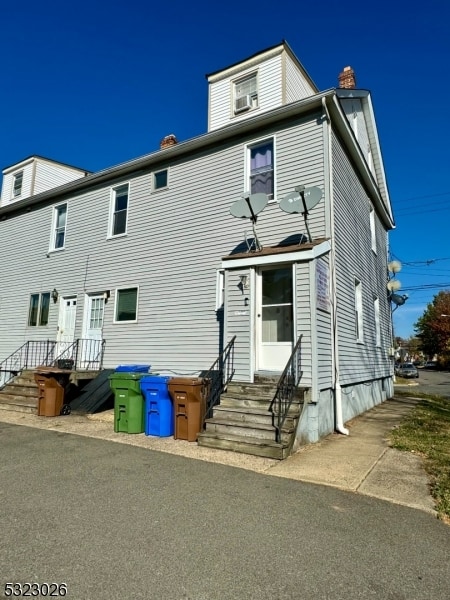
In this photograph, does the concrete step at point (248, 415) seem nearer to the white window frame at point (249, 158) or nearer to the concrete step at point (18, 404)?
the white window frame at point (249, 158)

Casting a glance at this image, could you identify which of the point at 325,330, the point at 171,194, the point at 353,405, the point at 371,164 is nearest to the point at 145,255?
the point at 171,194

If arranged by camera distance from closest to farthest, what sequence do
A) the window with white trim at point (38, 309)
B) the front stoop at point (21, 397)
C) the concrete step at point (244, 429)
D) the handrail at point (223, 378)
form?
the concrete step at point (244, 429), the handrail at point (223, 378), the front stoop at point (21, 397), the window with white trim at point (38, 309)

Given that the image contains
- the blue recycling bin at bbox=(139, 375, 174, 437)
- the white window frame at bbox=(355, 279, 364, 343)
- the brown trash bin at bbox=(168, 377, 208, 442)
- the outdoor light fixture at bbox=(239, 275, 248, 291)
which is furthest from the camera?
the white window frame at bbox=(355, 279, 364, 343)

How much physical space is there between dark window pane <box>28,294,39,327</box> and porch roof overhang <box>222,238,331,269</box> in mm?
8649

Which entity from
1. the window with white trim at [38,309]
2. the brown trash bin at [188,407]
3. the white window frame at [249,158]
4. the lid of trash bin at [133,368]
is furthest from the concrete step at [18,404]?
the white window frame at [249,158]

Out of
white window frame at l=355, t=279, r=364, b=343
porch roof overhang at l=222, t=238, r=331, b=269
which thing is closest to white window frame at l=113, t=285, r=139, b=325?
porch roof overhang at l=222, t=238, r=331, b=269

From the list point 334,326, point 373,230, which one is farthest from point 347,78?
point 334,326

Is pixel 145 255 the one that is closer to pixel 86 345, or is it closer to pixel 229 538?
pixel 86 345

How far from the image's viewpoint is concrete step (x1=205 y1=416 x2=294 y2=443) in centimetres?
615

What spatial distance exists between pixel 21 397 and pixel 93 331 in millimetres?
2777

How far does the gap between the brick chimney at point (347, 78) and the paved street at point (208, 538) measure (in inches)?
494

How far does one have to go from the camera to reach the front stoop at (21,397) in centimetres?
996

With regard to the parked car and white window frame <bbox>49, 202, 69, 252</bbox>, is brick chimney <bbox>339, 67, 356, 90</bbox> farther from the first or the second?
the parked car

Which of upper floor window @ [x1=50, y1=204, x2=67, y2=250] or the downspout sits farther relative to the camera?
upper floor window @ [x1=50, y1=204, x2=67, y2=250]
